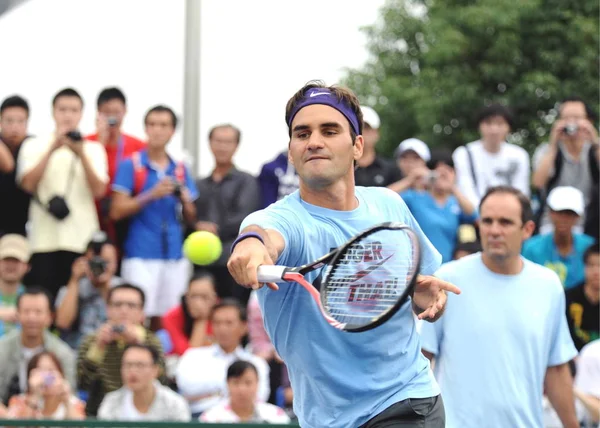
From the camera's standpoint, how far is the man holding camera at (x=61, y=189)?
32.1 feet

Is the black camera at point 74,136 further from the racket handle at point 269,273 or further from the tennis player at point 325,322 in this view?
the racket handle at point 269,273

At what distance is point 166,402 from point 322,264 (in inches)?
177

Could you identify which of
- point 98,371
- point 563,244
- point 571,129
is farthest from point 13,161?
point 571,129

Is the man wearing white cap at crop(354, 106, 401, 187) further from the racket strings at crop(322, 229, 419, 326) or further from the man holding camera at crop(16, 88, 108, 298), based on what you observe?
the racket strings at crop(322, 229, 419, 326)

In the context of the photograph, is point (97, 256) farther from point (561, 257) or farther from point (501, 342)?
point (501, 342)

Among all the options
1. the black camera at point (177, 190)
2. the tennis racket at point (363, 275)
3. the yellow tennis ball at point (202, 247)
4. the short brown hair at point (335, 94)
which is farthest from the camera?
the black camera at point (177, 190)

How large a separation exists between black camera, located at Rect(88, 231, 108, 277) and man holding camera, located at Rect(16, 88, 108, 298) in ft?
0.86

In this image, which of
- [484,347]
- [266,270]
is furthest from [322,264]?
[484,347]

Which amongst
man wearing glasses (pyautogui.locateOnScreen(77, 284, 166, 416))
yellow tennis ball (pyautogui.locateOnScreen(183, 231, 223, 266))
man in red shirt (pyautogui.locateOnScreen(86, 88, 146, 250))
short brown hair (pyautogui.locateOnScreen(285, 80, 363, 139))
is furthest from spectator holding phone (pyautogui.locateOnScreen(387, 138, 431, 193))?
short brown hair (pyautogui.locateOnScreen(285, 80, 363, 139))

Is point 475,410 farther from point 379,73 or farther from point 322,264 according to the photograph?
point 379,73

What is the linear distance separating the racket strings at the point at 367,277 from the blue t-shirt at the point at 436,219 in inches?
215

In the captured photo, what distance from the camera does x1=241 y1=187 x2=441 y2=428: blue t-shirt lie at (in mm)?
4820

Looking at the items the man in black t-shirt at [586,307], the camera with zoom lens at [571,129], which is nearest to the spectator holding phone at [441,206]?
the camera with zoom lens at [571,129]

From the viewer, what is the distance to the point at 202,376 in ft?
30.0
